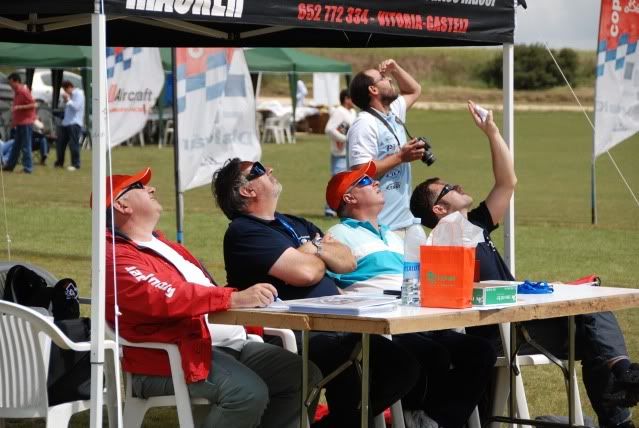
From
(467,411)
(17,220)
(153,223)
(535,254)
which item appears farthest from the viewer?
(17,220)

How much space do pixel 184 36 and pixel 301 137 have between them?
1184 inches

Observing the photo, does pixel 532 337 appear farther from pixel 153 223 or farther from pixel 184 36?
pixel 184 36

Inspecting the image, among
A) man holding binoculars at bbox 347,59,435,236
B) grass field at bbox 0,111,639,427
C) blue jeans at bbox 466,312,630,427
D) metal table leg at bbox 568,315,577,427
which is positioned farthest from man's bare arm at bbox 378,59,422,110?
metal table leg at bbox 568,315,577,427

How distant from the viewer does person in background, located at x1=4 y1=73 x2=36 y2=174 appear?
23375 millimetres

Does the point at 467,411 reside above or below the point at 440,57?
below

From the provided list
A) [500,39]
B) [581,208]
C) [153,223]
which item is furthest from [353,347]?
[581,208]

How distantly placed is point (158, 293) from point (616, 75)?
9.58m

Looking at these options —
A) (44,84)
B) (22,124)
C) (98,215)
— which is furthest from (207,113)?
(44,84)

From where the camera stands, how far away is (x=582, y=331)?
5594 millimetres

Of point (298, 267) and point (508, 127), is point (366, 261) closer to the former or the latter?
point (298, 267)

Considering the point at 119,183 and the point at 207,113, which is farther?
the point at 207,113

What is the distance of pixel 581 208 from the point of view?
18047 millimetres

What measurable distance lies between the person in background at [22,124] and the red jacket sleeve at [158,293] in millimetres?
19341

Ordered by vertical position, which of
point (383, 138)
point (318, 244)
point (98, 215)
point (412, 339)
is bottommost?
point (412, 339)
